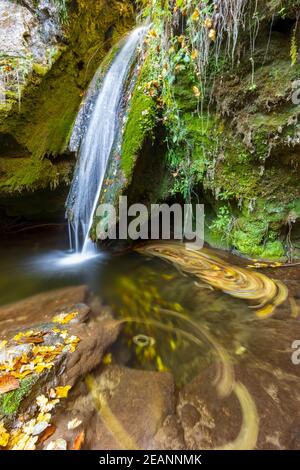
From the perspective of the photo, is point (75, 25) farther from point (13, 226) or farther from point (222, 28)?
point (13, 226)

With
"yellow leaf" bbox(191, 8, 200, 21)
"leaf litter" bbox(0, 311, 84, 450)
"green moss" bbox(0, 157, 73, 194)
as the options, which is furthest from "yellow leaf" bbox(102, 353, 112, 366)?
"yellow leaf" bbox(191, 8, 200, 21)

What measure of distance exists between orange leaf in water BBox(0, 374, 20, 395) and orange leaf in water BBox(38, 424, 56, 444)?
0.43 meters

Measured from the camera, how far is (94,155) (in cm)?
532

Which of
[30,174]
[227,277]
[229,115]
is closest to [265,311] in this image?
[227,277]

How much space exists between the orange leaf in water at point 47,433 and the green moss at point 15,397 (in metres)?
0.28

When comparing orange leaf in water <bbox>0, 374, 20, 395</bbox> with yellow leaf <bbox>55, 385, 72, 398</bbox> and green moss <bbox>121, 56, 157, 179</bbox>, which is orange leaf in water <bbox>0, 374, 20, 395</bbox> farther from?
green moss <bbox>121, 56, 157, 179</bbox>

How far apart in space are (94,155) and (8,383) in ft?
14.3

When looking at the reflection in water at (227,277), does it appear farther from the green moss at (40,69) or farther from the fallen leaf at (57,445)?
the green moss at (40,69)

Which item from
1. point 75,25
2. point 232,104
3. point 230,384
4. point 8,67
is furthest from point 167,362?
point 75,25

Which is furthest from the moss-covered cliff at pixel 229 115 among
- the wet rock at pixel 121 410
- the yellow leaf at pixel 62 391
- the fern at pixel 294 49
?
the yellow leaf at pixel 62 391

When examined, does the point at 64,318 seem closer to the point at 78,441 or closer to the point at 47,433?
the point at 47,433

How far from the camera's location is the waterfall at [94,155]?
203 inches

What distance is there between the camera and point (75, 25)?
20.2ft

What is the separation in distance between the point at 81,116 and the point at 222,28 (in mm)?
3245
